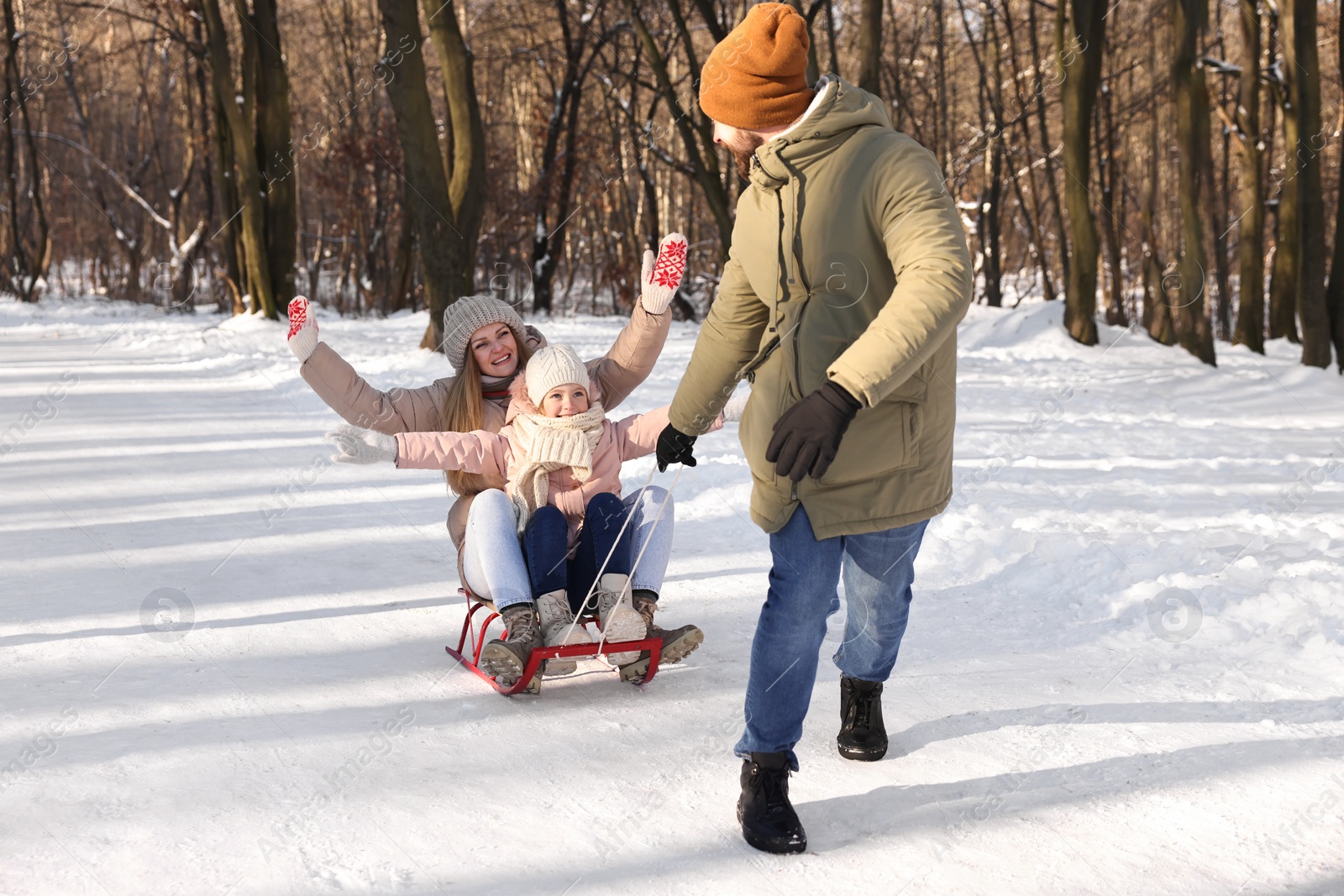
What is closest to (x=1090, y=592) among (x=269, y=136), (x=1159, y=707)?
(x=1159, y=707)

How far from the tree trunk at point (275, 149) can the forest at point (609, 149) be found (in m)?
0.04

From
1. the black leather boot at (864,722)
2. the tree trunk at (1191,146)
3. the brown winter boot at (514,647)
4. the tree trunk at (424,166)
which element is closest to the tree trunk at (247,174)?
the tree trunk at (424,166)

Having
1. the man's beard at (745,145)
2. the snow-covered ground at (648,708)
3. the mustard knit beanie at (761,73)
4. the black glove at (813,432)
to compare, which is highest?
the mustard knit beanie at (761,73)

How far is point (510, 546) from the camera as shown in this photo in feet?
11.1

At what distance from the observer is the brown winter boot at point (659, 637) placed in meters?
3.38

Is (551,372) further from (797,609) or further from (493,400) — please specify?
(797,609)

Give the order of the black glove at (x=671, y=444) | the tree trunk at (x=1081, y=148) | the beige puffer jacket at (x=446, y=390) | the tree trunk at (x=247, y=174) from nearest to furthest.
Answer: the black glove at (x=671, y=444)
the beige puffer jacket at (x=446, y=390)
the tree trunk at (x=1081, y=148)
the tree trunk at (x=247, y=174)

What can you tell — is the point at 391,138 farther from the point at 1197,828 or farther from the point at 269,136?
the point at 1197,828

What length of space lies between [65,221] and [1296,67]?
3177cm

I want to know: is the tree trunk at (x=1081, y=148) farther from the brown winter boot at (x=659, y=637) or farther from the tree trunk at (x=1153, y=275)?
the brown winter boot at (x=659, y=637)

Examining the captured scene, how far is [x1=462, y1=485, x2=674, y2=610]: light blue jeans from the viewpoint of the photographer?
3.35 meters

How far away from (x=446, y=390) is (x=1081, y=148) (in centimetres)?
1079

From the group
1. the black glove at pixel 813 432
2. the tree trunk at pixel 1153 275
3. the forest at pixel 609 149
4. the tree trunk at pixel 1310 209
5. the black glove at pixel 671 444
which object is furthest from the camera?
the tree trunk at pixel 1153 275

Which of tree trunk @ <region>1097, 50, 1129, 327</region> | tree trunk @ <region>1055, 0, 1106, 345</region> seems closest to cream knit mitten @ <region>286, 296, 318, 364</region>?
tree trunk @ <region>1055, 0, 1106, 345</region>
